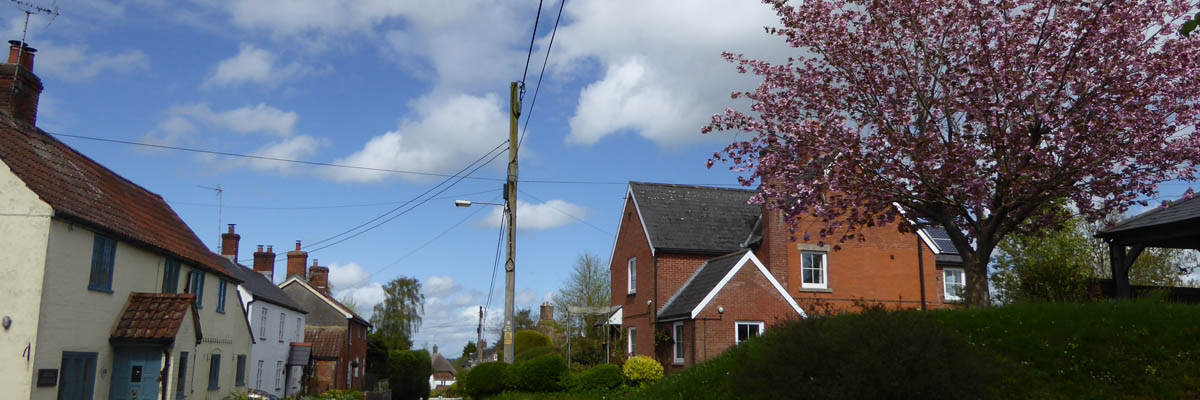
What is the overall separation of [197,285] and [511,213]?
33.6ft

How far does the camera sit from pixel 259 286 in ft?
133

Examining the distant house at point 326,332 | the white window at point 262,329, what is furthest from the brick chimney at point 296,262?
the white window at point 262,329

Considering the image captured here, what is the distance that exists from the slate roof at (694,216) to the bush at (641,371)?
6.48m

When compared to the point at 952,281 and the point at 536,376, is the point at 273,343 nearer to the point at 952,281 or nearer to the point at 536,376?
the point at 536,376

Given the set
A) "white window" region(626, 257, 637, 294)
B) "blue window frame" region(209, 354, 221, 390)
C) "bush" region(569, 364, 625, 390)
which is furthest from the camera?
"white window" region(626, 257, 637, 294)

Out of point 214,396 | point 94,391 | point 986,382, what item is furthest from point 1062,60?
point 214,396

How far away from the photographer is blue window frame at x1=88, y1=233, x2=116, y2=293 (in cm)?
1755

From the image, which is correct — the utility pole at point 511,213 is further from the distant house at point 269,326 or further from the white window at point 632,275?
the distant house at point 269,326

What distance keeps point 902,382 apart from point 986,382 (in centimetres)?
105

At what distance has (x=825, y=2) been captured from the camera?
16.9m

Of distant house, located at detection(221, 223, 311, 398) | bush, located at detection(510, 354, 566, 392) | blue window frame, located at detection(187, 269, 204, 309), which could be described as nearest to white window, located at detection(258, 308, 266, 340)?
distant house, located at detection(221, 223, 311, 398)

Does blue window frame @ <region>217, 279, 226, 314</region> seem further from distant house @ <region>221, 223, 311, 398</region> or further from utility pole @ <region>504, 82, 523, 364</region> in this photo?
utility pole @ <region>504, 82, 523, 364</region>

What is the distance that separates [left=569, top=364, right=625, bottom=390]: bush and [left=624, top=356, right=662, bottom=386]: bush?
37 cm

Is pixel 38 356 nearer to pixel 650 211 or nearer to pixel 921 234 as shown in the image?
pixel 650 211
